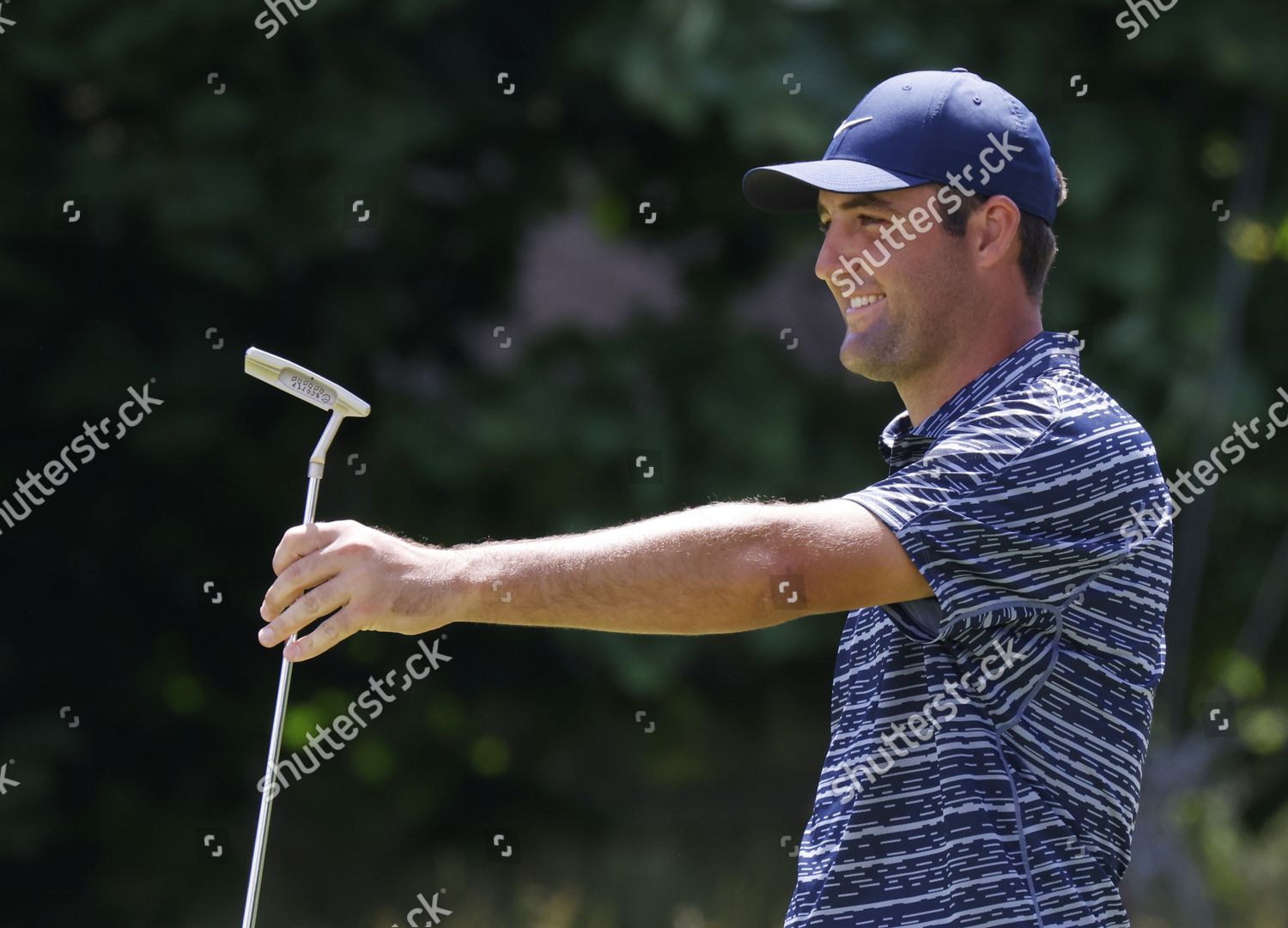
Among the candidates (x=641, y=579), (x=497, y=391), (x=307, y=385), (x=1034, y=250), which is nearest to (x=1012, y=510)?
(x=641, y=579)

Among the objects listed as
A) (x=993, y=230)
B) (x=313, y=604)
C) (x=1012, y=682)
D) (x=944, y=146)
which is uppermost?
(x=944, y=146)

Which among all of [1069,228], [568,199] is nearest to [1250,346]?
[1069,228]

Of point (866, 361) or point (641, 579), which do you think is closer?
point (641, 579)

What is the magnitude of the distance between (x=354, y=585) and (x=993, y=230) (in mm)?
1068

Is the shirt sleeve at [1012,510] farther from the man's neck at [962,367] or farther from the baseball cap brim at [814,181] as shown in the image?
the baseball cap brim at [814,181]

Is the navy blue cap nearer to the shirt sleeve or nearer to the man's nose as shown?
the man's nose

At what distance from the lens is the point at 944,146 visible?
2240mm

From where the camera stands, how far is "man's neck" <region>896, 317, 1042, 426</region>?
7.36ft

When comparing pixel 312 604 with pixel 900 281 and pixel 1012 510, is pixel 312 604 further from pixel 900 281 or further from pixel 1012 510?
pixel 900 281

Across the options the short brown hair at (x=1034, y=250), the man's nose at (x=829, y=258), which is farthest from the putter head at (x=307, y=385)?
the short brown hair at (x=1034, y=250)

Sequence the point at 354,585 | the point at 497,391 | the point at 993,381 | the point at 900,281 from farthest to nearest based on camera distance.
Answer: the point at 497,391
the point at 900,281
the point at 993,381
the point at 354,585

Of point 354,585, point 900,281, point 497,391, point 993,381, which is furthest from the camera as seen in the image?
point 497,391

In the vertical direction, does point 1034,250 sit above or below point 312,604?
above

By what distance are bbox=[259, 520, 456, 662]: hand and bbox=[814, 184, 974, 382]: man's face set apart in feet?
2.37
